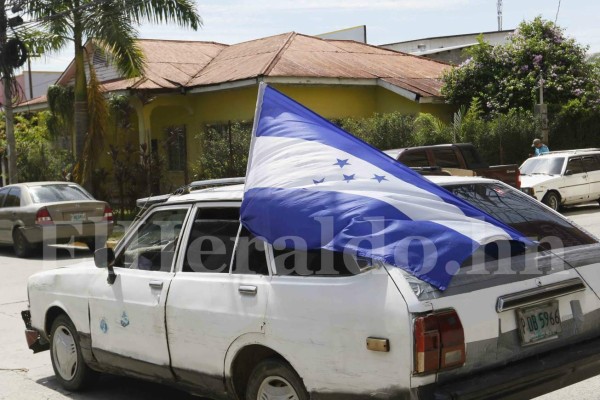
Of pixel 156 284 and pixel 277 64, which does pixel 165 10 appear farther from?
pixel 156 284

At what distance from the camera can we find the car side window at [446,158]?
17.1 m

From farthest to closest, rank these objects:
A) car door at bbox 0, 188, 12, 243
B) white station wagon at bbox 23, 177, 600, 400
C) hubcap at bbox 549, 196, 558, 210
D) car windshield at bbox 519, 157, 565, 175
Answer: car windshield at bbox 519, 157, 565, 175, hubcap at bbox 549, 196, 558, 210, car door at bbox 0, 188, 12, 243, white station wagon at bbox 23, 177, 600, 400

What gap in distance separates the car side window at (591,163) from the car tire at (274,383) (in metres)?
17.8

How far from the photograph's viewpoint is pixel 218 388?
16.5 feet

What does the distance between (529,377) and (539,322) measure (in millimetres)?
369

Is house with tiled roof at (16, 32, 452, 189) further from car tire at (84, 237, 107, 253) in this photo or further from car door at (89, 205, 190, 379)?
car door at (89, 205, 190, 379)

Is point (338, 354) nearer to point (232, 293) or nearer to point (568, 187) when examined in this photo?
point (232, 293)

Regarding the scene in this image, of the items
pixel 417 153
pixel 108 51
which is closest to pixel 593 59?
pixel 417 153

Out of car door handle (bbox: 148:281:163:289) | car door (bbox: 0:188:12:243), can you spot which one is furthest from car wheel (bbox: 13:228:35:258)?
car door handle (bbox: 148:281:163:289)

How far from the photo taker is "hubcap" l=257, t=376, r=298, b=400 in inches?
179

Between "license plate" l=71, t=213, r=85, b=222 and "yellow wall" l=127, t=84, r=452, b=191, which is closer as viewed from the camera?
"license plate" l=71, t=213, r=85, b=222

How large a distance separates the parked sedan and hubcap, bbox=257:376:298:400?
1237 cm

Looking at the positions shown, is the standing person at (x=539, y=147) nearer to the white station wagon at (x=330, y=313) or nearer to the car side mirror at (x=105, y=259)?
the white station wagon at (x=330, y=313)

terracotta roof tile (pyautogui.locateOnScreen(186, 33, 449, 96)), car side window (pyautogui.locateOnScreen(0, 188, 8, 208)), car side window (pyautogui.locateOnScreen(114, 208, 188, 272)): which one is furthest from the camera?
terracotta roof tile (pyautogui.locateOnScreen(186, 33, 449, 96))
